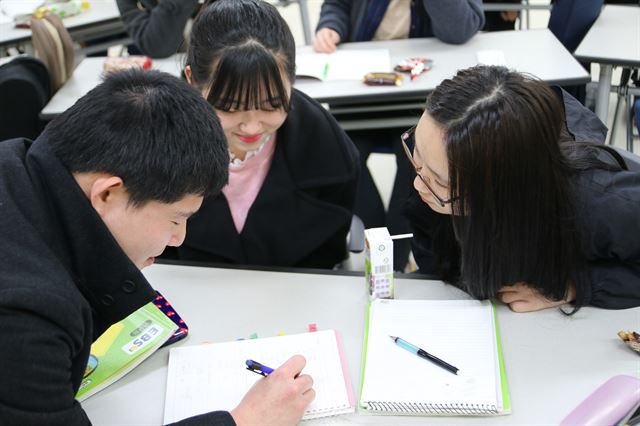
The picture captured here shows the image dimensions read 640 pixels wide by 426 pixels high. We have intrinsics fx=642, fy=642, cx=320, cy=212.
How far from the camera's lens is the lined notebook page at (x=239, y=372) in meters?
1.08

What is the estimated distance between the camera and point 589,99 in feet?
8.78

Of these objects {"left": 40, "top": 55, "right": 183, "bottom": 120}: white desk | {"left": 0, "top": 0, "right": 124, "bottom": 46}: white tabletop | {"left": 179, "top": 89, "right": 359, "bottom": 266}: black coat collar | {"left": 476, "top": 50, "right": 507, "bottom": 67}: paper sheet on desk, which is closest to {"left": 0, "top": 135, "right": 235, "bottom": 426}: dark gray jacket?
{"left": 179, "top": 89, "right": 359, "bottom": 266}: black coat collar

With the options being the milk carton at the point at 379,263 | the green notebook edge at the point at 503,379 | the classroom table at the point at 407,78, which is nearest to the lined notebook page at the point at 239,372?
the milk carton at the point at 379,263

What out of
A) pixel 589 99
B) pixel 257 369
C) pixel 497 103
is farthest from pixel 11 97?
pixel 589 99

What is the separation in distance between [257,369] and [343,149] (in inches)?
28.1

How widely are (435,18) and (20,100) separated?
1.52 meters

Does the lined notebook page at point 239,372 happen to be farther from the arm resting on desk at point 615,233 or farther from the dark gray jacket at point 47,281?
the arm resting on desk at point 615,233

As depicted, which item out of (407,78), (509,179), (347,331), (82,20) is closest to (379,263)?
(347,331)

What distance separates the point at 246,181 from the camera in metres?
1.65

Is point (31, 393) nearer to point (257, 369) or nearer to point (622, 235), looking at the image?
point (257, 369)

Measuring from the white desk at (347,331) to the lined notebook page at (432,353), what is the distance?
3cm

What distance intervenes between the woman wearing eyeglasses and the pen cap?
0.27 meters

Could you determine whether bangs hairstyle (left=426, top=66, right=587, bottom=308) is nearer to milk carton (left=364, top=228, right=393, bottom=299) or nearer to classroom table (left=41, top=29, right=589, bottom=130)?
milk carton (left=364, top=228, right=393, bottom=299)

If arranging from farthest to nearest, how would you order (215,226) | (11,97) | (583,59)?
(583,59)
(11,97)
(215,226)
